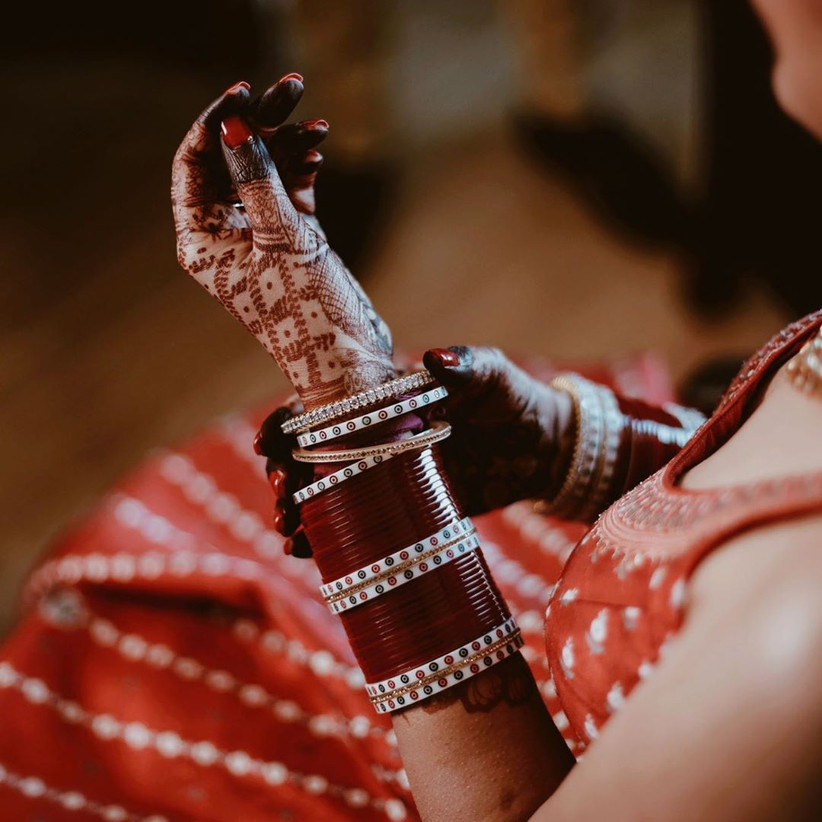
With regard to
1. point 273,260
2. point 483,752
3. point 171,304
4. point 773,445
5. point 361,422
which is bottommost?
point 483,752

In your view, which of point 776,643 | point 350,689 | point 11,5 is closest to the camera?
point 776,643

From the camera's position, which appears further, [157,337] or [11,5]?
[11,5]

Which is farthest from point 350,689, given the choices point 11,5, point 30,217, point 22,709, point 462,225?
point 11,5

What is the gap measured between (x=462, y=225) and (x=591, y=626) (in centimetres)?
195

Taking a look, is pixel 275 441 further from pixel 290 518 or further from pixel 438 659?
pixel 438 659

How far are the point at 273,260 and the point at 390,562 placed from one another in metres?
0.21

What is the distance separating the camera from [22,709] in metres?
0.83

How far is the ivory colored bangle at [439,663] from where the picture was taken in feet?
2.02

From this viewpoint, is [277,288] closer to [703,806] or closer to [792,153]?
[703,806]

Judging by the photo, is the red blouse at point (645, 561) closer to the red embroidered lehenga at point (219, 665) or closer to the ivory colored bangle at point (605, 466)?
the red embroidered lehenga at point (219, 665)

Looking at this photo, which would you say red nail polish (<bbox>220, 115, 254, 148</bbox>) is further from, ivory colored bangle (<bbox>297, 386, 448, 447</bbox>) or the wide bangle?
the wide bangle

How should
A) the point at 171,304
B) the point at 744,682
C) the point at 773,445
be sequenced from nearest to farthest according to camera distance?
the point at 744,682 → the point at 773,445 → the point at 171,304

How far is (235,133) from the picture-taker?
618 millimetres

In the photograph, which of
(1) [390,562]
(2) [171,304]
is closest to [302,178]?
(1) [390,562]
